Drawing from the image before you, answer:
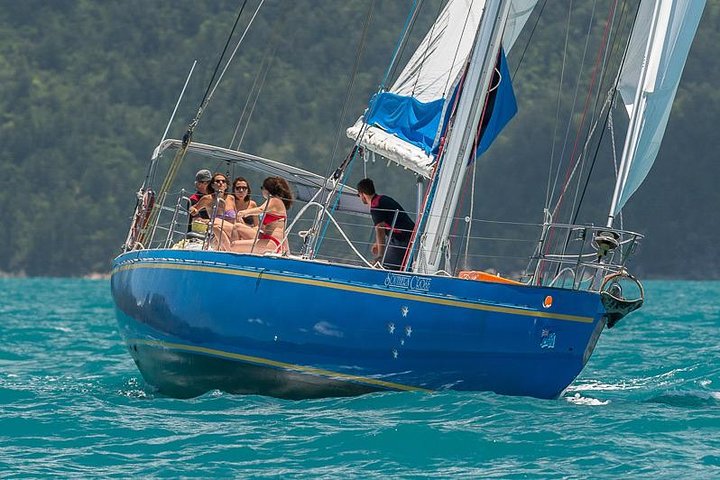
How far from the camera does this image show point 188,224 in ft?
44.0

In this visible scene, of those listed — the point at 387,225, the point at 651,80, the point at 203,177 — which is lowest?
the point at 387,225

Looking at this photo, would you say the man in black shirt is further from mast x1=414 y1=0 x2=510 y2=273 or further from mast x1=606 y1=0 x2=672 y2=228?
mast x1=606 y1=0 x2=672 y2=228

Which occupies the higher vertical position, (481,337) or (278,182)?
(278,182)

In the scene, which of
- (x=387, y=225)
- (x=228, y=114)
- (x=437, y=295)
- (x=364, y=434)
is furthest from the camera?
(x=228, y=114)

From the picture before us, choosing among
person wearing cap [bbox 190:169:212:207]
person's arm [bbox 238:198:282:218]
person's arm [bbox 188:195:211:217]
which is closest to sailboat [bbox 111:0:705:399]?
person's arm [bbox 238:198:282:218]

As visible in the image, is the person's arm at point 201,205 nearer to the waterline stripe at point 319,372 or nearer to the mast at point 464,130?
the waterline stripe at point 319,372

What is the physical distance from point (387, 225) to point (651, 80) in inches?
95.0

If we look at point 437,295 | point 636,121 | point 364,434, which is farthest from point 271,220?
point 636,121

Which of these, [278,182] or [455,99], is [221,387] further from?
[455,99]

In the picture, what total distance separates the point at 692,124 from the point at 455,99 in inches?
3003

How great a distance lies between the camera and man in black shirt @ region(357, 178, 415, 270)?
12211 mm

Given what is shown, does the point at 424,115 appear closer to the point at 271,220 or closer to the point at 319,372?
the point at 271,220

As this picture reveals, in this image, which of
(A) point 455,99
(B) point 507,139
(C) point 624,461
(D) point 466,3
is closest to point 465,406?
(C) point 624,461

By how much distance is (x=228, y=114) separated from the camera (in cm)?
8562
